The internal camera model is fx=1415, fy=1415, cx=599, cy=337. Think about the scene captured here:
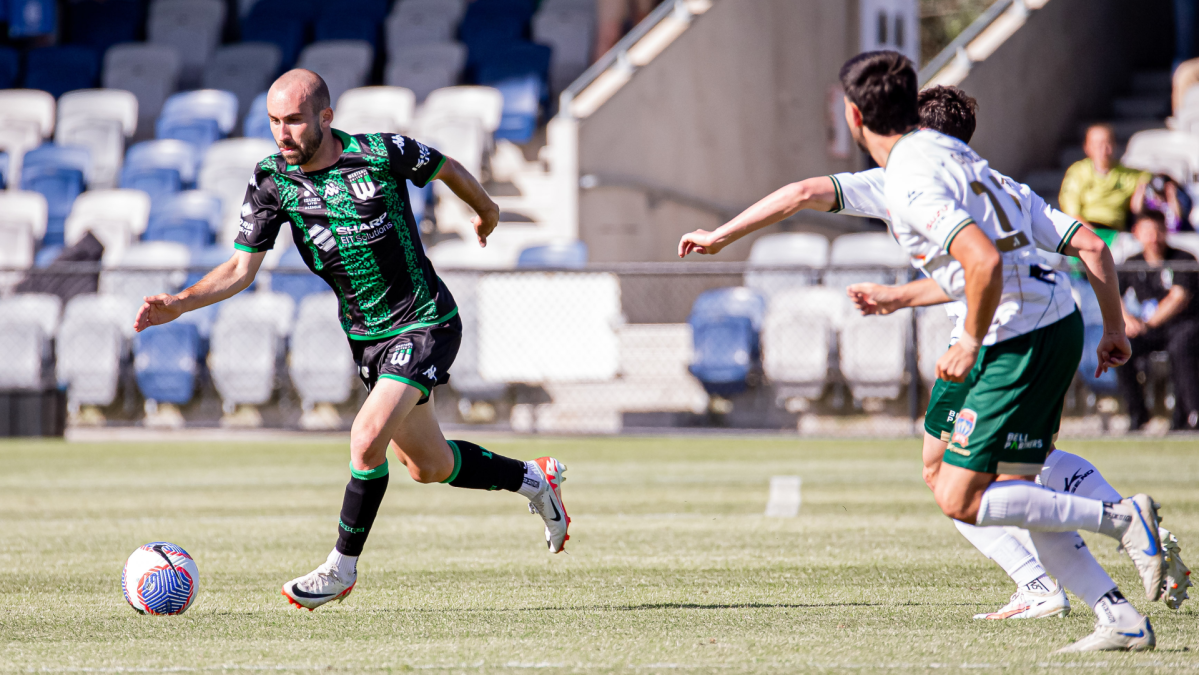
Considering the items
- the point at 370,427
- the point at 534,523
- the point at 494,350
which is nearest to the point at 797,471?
the point at 534,523

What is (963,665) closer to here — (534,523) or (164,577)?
(164,577)

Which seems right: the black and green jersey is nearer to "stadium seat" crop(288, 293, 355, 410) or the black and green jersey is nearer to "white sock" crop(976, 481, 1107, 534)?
"white sock" crop(976, 481, 1107, 534)

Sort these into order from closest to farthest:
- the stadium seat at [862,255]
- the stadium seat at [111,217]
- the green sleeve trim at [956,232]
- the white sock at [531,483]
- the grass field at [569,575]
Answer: the green sleeve trim at [956,232], the grass field at [569,575], the white sock at [531,483], the stadium seat at [862,255], the stadium seat at [111,217]

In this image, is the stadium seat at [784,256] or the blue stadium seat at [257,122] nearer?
the stadium seat at [784,256]

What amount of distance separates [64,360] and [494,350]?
4648 millimetres

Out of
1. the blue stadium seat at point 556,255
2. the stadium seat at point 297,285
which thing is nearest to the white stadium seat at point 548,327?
the blue stadium seat at point 556,255

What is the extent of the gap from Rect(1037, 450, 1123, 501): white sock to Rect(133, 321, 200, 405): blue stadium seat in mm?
11717

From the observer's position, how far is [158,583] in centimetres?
526

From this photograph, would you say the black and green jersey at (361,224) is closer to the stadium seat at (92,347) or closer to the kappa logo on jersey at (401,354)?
the kappa logo on jersey at (401,354)

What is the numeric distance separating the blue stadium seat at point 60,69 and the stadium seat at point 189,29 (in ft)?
3.47

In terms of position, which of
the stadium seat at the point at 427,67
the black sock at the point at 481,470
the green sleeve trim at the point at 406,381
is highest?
the stadium seat at the point at 427,67

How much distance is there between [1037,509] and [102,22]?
71.0 feet

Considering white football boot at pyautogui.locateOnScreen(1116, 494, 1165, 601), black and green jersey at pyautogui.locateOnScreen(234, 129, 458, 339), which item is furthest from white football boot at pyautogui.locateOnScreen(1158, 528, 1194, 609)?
black and green jersey at pyautogui.locateOnScreen(234, 129, 458, 339)

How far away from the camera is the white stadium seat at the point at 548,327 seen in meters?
15.0
